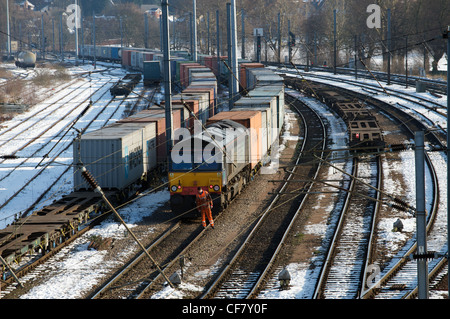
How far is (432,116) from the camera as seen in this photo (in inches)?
1588

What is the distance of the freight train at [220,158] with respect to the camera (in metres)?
20.4

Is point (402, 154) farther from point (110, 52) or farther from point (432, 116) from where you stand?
point (110, 52)

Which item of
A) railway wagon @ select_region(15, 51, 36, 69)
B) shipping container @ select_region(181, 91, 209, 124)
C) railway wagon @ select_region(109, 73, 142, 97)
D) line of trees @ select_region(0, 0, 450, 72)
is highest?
line of trees @ select_region(0, 0, 450, 72)

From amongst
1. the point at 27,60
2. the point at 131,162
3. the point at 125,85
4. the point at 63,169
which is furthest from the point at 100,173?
the point at 27,60

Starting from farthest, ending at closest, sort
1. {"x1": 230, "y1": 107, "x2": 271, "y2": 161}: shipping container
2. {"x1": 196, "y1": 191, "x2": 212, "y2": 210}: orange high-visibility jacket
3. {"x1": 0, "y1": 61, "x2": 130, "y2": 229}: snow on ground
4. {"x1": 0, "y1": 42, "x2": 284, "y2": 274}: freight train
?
1. {"x1": 230, "y1": 107, "x2": 271, "y2": 161}: shipping container
2. {"x1": 0, "y1": 61, "x2": 130, "y2": 229}: snow on ground
3. {"x1": 196, "y1": 191, "x2": 212, "y2": 210}: orange high-visibility jacket
4. {"x1": 0, "y1": 42, "x2": 284, "y2": 274}: freight train

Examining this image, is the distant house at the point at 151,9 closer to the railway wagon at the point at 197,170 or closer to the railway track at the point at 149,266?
the railway wagon at the point at 197,170

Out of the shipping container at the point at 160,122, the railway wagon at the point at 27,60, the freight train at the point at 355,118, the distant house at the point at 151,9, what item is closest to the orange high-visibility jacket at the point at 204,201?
the freight train at the point at 355,118

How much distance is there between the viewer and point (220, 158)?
802 inches

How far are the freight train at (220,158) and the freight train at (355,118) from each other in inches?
122

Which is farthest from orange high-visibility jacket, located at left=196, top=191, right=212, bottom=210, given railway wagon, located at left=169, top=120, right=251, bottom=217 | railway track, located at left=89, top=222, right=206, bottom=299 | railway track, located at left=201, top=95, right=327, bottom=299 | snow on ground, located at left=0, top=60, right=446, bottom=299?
snow on ground, located at left=0, top=60, right=446, bottom=299

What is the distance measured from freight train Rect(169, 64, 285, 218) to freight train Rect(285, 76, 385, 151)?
3089 mm

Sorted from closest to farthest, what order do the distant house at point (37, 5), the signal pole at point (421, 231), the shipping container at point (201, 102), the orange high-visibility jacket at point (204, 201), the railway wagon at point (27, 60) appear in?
the signal pole at point (421, 231)
the orange high-visibility jacket at point (204, 201)
the shipping container at point (201, 102)
the railway wagon at point (27, 60)
the distant house at point (37, 5)

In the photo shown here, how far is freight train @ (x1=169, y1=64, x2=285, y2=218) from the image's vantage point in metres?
20.4

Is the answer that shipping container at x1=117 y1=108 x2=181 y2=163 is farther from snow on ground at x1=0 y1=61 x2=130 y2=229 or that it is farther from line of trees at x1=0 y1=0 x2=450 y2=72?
line of trees at x1=0 y1=0 x2=450 y2=72
